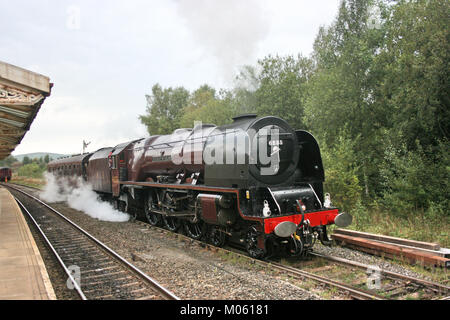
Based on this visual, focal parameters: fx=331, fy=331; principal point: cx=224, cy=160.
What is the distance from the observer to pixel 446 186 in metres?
10.1

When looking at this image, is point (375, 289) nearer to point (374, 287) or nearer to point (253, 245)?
point (374, 287)

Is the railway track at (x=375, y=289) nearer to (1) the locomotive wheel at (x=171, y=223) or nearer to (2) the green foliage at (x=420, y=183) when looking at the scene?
(1) the locomotive wheel at (x=171, y=223)

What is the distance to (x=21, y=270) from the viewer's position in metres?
6.20

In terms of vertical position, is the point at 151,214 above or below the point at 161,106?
below

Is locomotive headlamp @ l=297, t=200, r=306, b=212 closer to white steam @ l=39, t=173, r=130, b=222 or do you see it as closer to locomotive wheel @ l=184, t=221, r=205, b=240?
Result: locomotive wheel @ l=184, t=221, r=205, b=240

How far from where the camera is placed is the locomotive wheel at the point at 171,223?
1017 cm

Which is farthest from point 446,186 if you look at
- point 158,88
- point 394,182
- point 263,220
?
point 158,88

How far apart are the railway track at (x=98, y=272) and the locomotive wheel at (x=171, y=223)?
223 cm

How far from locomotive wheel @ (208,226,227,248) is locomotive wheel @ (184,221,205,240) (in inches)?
19.3

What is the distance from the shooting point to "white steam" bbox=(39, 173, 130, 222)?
1419cm

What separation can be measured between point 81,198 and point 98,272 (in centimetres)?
1358

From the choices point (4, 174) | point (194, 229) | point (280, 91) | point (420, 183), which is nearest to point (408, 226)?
point (420, 183)
